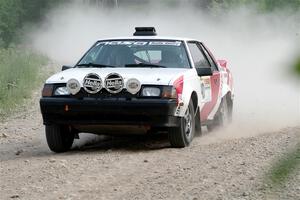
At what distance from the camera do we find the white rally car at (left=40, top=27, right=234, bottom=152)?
7.43 m

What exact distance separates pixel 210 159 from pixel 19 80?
35.2ft

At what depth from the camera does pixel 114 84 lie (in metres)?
7.43

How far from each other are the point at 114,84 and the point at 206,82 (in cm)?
179

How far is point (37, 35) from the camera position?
33.4 meters

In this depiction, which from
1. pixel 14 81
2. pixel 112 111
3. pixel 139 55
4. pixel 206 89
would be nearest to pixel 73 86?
pixel 112 111

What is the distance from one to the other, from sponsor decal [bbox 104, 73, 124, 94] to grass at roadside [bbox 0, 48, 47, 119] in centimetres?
577

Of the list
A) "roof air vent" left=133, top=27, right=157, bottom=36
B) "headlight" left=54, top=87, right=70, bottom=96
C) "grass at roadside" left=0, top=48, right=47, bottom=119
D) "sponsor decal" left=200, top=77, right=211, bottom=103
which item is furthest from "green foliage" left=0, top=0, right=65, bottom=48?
"headlight" left=54, top=87, right=70, bottom=96

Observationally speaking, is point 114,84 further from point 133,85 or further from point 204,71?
point 204,71

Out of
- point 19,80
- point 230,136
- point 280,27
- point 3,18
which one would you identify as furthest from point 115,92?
point 3,18

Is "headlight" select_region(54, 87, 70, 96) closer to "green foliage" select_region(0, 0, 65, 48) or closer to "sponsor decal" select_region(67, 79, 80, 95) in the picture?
"sponsor decal" select_region(67, 79, 80, 95)

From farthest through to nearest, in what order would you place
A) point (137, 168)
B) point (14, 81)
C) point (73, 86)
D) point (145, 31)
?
point (14, 81), point (145, 31), point (73, 86), point (137, 168)

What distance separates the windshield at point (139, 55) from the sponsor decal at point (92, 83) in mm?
896

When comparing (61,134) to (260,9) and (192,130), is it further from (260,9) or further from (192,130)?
(260,9)

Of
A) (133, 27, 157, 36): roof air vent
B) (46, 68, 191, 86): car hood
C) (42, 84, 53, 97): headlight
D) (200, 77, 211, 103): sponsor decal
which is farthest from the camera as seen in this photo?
(133, 27, 157, 36): roof air vent
